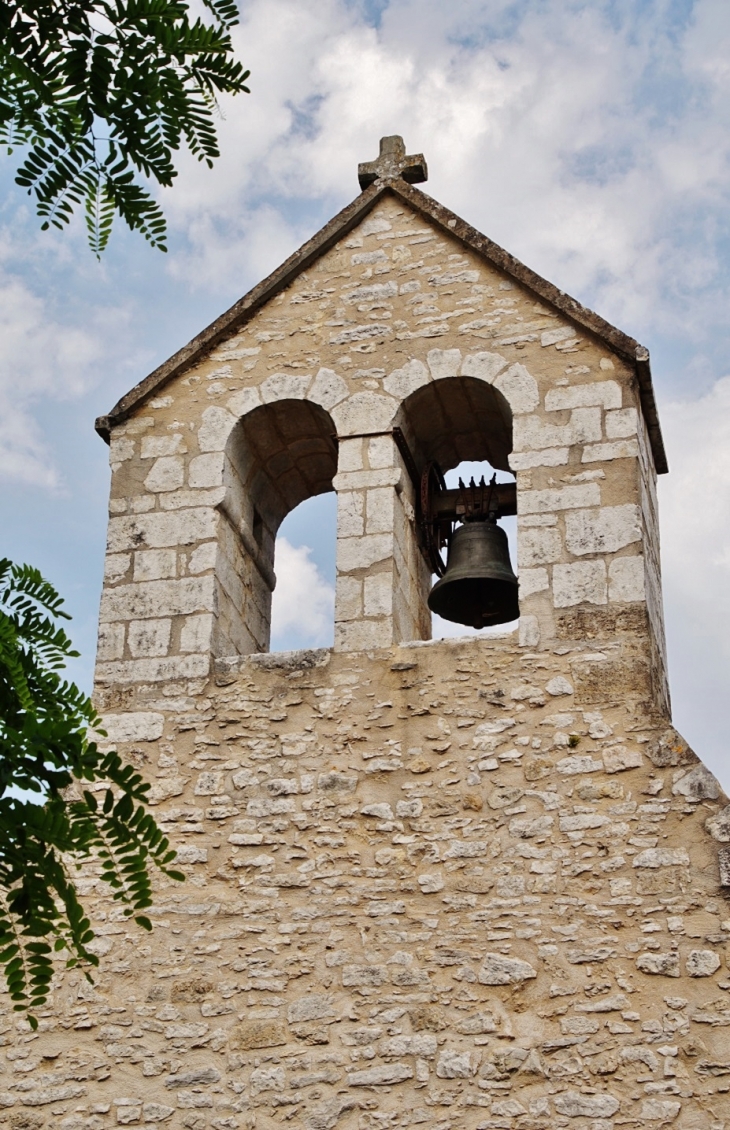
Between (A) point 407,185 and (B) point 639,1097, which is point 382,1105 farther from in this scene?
(A) point 407,185

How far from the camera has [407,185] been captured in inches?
314

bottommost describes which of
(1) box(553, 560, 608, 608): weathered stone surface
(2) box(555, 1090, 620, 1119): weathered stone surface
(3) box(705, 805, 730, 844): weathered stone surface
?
(2) box(555, 1090, 620, 1119): weathered stone surface

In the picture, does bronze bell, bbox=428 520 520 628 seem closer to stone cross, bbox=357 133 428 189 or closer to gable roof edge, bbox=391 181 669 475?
gable roof edge, bbox=391 181 669 475

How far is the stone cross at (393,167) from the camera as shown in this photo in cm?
808

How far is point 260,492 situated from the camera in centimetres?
784

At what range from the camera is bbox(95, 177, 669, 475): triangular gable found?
7.28m

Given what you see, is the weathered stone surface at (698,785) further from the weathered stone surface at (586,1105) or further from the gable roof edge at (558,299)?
the gable roof edge at (558,299)

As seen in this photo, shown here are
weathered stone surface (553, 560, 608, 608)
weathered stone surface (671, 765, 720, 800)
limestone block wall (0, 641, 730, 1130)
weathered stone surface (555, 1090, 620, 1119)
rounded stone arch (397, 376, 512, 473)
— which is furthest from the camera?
rounded stone arch (397, 376, 512, 473)

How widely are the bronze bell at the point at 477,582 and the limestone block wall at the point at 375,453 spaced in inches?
7.1

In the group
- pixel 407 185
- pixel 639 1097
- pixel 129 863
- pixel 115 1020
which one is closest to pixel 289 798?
pixel 115 1020

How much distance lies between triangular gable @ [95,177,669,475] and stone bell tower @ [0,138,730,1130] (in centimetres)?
2

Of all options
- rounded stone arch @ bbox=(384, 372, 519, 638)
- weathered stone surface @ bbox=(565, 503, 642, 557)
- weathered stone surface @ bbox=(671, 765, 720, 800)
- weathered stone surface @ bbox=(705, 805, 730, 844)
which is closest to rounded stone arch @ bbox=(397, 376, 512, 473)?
rounded stone arch @ bbox=(384, 372, 519, 638)

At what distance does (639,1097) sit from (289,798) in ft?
6.21

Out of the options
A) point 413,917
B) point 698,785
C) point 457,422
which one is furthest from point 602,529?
point 413,917
